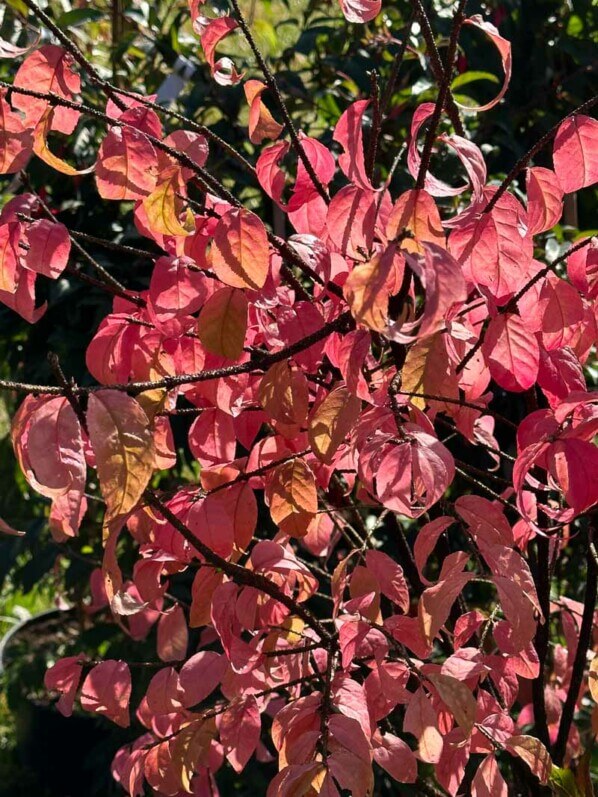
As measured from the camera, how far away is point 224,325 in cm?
77

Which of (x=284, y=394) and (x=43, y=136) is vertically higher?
(x=43, y=136)

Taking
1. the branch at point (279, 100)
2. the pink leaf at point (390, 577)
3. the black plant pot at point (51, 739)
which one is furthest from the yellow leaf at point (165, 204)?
the black plant pot at point (51, 739)

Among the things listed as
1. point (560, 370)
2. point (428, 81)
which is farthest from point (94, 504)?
point (560, 370)

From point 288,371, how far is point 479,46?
121 cm

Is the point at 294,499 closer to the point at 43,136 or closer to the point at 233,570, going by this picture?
the point at 233,570

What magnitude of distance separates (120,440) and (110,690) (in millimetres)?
428

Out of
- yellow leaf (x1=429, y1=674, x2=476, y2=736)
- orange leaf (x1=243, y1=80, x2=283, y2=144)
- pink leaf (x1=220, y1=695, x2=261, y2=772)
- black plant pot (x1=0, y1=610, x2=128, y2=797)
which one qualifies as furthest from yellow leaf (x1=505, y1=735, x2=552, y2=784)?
black plant pot (x1=0, y1=610, x2=128, y2=797)

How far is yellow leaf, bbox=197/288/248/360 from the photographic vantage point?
762 millimetres

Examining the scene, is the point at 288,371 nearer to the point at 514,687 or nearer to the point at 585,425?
the point at 585,425

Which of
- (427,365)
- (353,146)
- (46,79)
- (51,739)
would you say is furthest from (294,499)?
(51,739)

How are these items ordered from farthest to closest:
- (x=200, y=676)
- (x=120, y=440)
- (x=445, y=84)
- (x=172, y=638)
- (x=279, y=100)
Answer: (x=172, y=638)
(x=200, y=676)
(x=279, y=100)
(x=445, y=84)
(x=120, y=440)

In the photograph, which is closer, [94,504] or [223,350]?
[223,350]

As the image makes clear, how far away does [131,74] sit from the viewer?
225 centimetres

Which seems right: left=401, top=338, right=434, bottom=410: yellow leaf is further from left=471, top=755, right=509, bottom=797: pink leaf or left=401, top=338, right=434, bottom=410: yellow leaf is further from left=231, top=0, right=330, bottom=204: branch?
left=471, top=755, right=509, bottom=797: pink leaf
